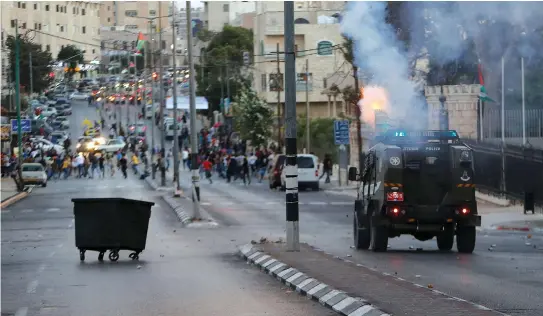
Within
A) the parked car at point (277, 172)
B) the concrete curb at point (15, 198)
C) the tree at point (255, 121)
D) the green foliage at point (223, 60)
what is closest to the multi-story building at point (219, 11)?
the green foliage at point (223, 60)

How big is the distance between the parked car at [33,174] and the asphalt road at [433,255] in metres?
22.1

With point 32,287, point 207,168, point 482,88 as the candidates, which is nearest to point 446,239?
point 32,287

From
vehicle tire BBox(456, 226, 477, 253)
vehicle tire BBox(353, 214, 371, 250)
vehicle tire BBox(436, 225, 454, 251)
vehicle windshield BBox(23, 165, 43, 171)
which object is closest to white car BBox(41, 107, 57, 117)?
vehicle windshield BBox(23, 165, 43, 171)

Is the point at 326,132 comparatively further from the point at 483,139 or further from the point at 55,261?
the point at 55,261

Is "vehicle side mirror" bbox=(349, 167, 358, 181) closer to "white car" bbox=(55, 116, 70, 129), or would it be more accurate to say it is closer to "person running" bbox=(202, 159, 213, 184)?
"white car" bbox=(55, 116, 70, 129)

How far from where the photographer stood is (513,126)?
1636 inches

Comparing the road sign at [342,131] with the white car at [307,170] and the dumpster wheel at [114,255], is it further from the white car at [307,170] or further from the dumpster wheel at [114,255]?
the dumpster wheel at [114,255]

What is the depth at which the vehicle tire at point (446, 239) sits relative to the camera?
76.7ft

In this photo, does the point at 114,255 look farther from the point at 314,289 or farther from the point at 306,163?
the point at 306,163

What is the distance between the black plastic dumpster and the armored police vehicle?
501cm

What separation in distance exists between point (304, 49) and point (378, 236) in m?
74.4

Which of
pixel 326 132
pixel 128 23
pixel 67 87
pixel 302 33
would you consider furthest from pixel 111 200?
pixel 128 23

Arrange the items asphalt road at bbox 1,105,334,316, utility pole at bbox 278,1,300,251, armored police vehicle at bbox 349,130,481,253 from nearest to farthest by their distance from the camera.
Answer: asphalt road at bbox 1,105,334,316 → utility pole at bbox 278,1,300,251 → armored police vehicle at bbox 349,130,481,253

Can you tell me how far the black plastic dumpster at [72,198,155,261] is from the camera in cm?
2189
